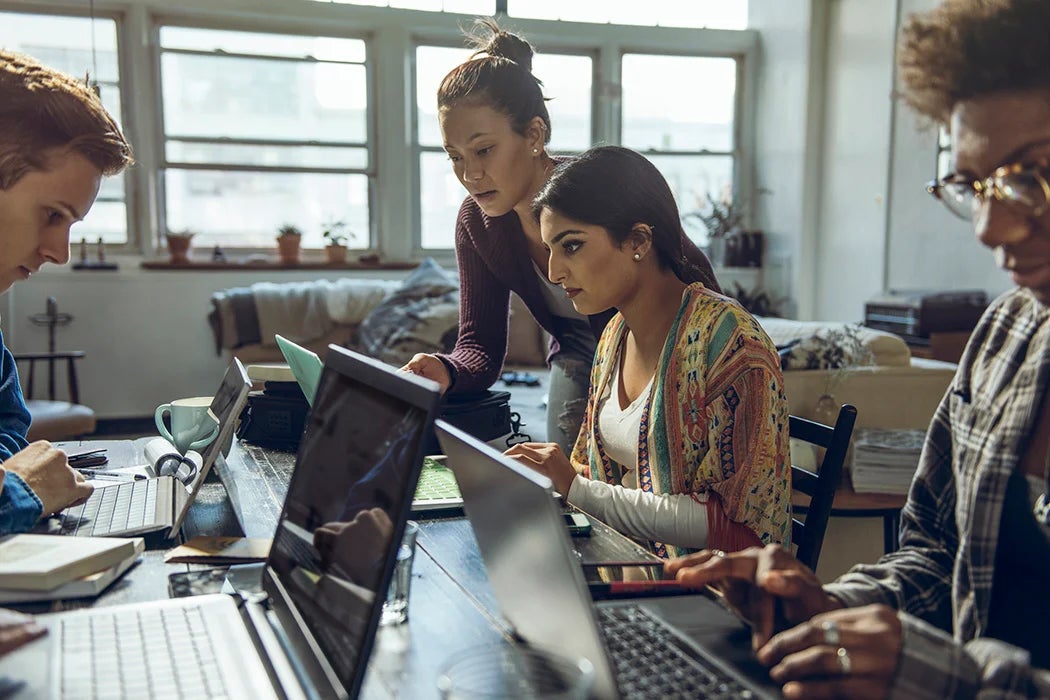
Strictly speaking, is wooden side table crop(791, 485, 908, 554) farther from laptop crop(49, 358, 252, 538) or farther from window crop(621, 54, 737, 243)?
window crop(621, 54, 737, 243)

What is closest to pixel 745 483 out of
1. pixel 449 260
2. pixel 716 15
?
pixel 449 260

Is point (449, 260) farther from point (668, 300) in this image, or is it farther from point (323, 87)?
point (668, 300)

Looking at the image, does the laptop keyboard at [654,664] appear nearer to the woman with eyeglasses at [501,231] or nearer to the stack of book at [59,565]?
the stack of book at [59,565]

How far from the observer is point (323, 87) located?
6.02 metres

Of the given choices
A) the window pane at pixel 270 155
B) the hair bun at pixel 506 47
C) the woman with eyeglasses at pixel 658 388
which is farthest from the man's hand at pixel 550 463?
the window pane at pixel 270 155

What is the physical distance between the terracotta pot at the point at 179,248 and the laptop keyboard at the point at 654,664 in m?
5.23

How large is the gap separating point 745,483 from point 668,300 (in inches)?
16.1

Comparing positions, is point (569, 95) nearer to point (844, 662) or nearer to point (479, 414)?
point (479, 414)

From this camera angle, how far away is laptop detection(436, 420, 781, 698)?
0.69 meters

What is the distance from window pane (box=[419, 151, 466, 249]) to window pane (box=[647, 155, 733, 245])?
5.20 ft

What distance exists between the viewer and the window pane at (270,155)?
5.82 m

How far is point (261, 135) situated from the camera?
5.94m

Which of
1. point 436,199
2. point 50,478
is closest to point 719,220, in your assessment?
point 436,199

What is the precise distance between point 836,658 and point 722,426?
70 cm
